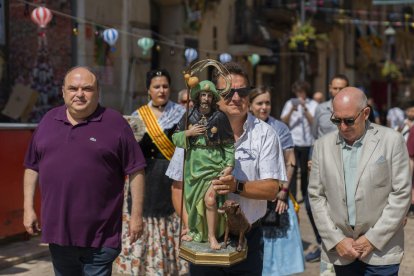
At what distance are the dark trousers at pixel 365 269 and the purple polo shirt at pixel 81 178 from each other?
1348mm

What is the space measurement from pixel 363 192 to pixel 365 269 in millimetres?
474

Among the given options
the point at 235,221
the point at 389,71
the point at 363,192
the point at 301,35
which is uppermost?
the point at 301,35

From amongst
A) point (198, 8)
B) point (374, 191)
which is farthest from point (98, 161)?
point (198, 8)

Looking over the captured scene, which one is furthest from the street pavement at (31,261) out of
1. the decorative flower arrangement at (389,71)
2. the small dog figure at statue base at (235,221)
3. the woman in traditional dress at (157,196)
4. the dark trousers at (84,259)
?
the decorative flower arrangement at (389,71)

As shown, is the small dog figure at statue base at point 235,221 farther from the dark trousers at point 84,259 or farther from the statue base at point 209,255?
the dark trousers at point 84,259

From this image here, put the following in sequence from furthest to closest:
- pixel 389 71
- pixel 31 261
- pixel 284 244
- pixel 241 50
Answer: pixel 389 71 < pixel 241 50 < pixel 31 261 < pixel 284 244

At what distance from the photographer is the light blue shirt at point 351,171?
3533 mm

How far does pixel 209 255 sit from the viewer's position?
3.10 m

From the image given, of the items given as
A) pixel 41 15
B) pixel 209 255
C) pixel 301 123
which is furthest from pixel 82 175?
pixel 301 123

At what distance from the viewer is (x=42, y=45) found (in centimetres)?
1027

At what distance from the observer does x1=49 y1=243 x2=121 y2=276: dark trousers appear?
11.8 ft

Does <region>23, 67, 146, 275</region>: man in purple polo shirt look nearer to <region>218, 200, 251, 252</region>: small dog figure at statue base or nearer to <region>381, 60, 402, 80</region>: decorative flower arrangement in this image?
<region>218, 200, 251, 252</region>: small dog figure at statue base

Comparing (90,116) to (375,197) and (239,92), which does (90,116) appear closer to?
(239,92)

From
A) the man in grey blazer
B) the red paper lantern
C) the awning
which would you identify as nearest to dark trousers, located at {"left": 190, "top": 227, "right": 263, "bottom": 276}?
the man in grey blazer
